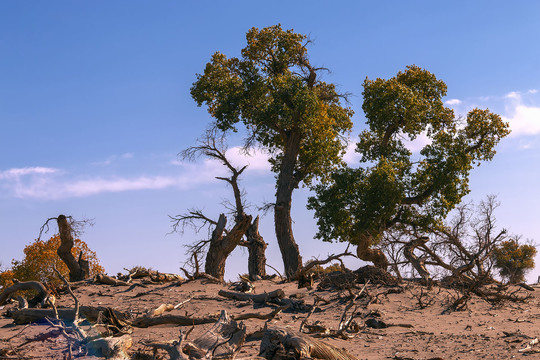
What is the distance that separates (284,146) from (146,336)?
53.8 feet

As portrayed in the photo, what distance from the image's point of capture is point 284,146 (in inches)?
942

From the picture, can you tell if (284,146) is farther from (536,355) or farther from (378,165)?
(536,355)

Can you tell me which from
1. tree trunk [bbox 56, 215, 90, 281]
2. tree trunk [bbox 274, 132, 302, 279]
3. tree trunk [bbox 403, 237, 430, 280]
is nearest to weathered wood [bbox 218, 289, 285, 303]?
tree trunk [bbox 403, 237, 430, 280]

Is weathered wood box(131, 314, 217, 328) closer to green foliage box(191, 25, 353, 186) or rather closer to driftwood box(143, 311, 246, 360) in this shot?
driftwood box(143, 311, 246, 360)

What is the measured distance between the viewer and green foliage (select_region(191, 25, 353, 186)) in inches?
859

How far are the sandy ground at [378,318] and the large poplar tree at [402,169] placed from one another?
7.06m

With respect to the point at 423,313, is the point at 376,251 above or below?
above

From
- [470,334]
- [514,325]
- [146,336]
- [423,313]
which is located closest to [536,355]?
[470,334]

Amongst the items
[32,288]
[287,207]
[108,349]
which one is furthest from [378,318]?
[287,207]

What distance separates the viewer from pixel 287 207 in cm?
2234

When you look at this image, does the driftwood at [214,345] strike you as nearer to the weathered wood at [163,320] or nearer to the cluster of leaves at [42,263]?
the weathered wood at [163,320]

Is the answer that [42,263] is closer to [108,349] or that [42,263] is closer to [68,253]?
[68,253]

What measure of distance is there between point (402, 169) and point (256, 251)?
695 cm

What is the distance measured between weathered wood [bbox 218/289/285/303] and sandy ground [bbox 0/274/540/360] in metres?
0.13
